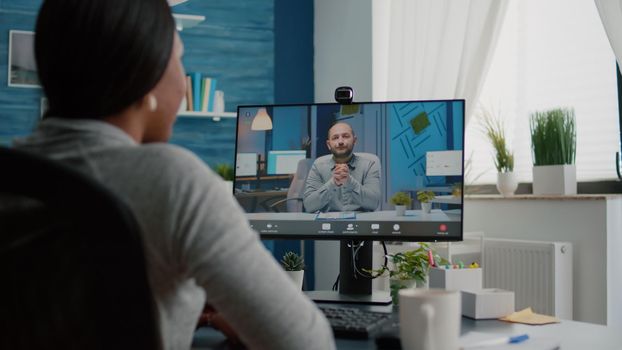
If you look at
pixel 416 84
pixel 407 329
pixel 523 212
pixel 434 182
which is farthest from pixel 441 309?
pixel 416 84

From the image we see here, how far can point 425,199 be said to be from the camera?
163 cm

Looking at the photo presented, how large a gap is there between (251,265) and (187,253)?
0.21ft

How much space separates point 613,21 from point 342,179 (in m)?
1.67

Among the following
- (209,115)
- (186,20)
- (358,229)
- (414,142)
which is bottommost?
(358,229)

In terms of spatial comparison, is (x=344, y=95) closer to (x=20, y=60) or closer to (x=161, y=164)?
(x=161, y=164)

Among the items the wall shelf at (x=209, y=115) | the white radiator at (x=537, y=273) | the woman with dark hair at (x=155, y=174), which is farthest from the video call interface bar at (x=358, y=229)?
the wall shelf at (x=209, y=115)

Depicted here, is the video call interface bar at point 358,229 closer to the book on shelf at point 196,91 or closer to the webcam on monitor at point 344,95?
the webcam on monitor at point 344,95

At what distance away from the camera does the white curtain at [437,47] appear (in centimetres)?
329

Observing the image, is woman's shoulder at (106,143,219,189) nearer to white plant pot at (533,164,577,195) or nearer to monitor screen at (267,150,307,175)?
monitor screen at (267,150,307,175)

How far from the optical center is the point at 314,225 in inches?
67.1

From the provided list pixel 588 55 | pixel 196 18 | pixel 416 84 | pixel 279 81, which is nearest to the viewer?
pixel 588 55

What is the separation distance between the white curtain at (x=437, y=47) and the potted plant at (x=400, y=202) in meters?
1.80

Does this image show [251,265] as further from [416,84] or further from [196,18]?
[196,18]

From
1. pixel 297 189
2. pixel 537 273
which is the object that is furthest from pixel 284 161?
pixel 537 273
